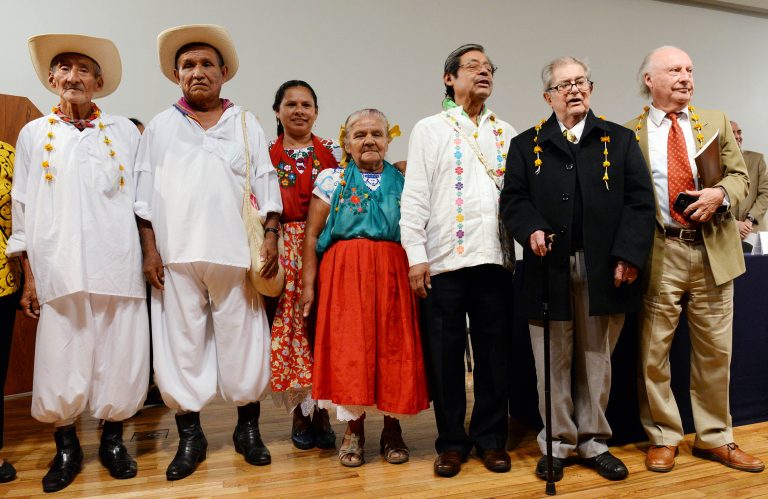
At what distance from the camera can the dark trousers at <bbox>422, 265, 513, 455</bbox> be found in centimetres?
248

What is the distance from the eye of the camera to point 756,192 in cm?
568

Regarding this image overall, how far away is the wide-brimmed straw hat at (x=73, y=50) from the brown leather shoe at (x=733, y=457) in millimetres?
3070

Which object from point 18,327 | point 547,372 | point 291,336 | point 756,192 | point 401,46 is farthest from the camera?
point 756,192

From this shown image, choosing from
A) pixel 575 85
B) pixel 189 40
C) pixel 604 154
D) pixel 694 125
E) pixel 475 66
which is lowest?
pixel 604 154

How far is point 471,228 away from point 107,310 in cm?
155

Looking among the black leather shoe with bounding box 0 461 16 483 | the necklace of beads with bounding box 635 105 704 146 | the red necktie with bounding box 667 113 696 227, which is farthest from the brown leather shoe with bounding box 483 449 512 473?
the black leather shoe with bounding box 0 461 16 483

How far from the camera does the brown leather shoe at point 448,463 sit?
239 centimetres

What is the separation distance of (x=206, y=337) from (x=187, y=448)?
0.48 metres

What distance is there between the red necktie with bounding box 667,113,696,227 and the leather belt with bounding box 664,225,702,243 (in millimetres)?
29

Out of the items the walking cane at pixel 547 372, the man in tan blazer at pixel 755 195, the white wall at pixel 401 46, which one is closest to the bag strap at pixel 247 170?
the walking cane at pixel 547 372

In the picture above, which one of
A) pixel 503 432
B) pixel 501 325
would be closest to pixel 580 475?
pixel 503 432

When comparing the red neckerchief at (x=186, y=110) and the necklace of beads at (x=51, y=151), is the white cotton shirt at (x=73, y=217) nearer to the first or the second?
the necklace of beads at (x=51, y=151)

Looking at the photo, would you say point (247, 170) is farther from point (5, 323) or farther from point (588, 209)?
point (588, 209)

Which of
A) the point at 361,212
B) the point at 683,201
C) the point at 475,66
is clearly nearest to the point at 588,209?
the point at 683,201
